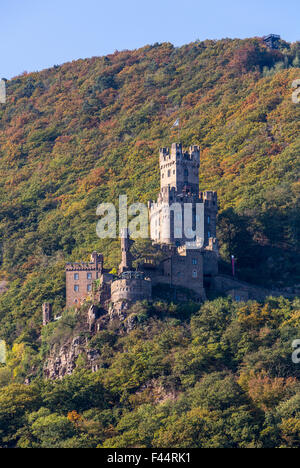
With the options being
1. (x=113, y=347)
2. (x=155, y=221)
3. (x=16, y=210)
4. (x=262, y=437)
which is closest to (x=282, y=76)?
(x=16, y=210)

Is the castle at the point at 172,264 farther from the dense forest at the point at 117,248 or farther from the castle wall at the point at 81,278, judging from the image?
the dense forest at the point at 117,248

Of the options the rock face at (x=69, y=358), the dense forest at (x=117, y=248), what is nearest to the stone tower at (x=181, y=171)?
the dense forest at (x=117, y=248)

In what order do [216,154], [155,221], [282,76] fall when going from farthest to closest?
[282,76], [216,154], [155,221]

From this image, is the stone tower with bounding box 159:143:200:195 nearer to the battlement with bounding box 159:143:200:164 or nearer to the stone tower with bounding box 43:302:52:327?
the battlement with bounding box 159:143:200:164

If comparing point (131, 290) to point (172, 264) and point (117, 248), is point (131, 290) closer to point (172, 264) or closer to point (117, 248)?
point (172, 264)
